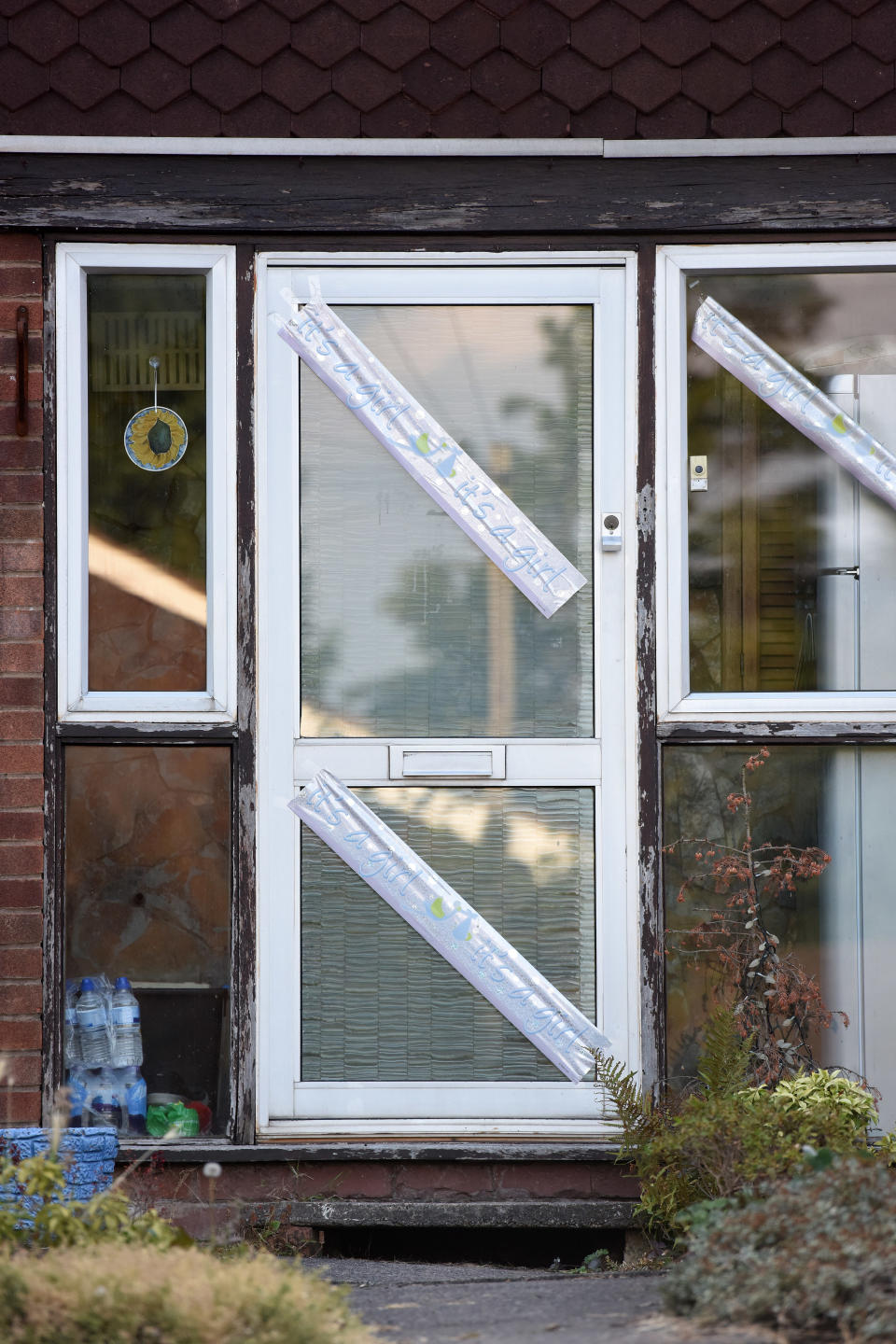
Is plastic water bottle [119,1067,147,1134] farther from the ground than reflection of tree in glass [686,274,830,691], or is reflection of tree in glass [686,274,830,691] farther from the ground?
reflection of tree in glass [686,274,830,691]

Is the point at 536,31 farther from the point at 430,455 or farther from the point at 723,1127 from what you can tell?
the point at 723,1127

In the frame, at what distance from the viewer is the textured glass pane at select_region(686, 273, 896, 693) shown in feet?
13.9

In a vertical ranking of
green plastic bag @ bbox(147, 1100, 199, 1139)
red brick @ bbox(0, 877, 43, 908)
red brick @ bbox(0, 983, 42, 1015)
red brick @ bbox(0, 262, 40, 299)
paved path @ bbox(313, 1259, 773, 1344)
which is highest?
red brick @ bbox(0, 262, 40, 299)

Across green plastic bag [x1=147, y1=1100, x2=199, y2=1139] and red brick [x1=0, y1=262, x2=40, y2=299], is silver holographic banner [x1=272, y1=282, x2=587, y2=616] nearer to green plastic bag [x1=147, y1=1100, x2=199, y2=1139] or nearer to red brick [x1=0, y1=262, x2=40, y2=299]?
red brick [x1=0, y1=262, x2=40, y2=299]

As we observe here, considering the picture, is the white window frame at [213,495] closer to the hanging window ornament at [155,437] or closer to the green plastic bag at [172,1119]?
the hanging window ornament at [155,437]

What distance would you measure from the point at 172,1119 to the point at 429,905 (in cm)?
105

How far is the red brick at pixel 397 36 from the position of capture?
13.6ft

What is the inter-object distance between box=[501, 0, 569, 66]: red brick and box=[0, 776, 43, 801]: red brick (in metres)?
2.73

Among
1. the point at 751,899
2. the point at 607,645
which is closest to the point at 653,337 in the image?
the point at 607,645

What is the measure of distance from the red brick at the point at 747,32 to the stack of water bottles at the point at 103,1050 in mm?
3515

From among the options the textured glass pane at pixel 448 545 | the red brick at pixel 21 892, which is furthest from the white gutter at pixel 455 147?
the red brick at pixel 21 892

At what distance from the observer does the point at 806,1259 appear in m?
2.72

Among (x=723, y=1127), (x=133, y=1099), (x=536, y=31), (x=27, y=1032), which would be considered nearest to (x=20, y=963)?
(x=27, y=1032)

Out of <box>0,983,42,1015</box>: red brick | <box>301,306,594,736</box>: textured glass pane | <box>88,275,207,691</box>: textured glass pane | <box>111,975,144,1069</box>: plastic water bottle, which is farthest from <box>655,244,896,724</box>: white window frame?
<box>0,983,42,1015</box>: red brick
